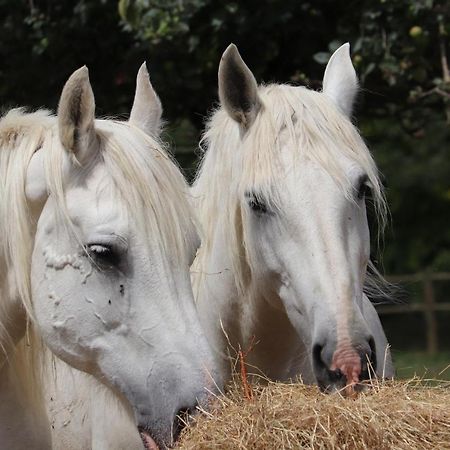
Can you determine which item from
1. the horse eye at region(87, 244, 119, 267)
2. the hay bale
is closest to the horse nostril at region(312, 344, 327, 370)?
the hay bale

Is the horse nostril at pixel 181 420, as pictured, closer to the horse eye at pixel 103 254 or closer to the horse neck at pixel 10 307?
the horse eye at pixel 103 254

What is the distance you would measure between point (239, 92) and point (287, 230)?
0.62 m

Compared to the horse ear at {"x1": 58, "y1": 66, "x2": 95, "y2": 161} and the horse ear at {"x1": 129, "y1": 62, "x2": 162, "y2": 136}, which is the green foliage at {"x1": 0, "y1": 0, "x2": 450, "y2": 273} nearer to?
the horse ear at {"x1": 129, "y1": 62, "x2": 162, "y2": 136}

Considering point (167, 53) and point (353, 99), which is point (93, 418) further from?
point (167, 53)

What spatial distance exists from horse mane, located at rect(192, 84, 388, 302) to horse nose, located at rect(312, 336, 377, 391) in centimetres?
57

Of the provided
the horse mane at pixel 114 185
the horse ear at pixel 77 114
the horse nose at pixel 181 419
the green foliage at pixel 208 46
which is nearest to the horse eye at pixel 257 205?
the horse mane at pixel 114 185

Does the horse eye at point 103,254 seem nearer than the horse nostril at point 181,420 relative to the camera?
No

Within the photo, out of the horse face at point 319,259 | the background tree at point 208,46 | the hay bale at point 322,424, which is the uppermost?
the background tree at point 208,46

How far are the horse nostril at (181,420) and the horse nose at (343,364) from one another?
568mm

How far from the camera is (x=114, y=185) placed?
10.0ft

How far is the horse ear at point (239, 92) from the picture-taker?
12.7ft

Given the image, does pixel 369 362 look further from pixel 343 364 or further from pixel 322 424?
pixel 322 424

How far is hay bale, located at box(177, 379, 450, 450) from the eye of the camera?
2740mm

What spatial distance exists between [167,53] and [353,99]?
1984 millimetres
